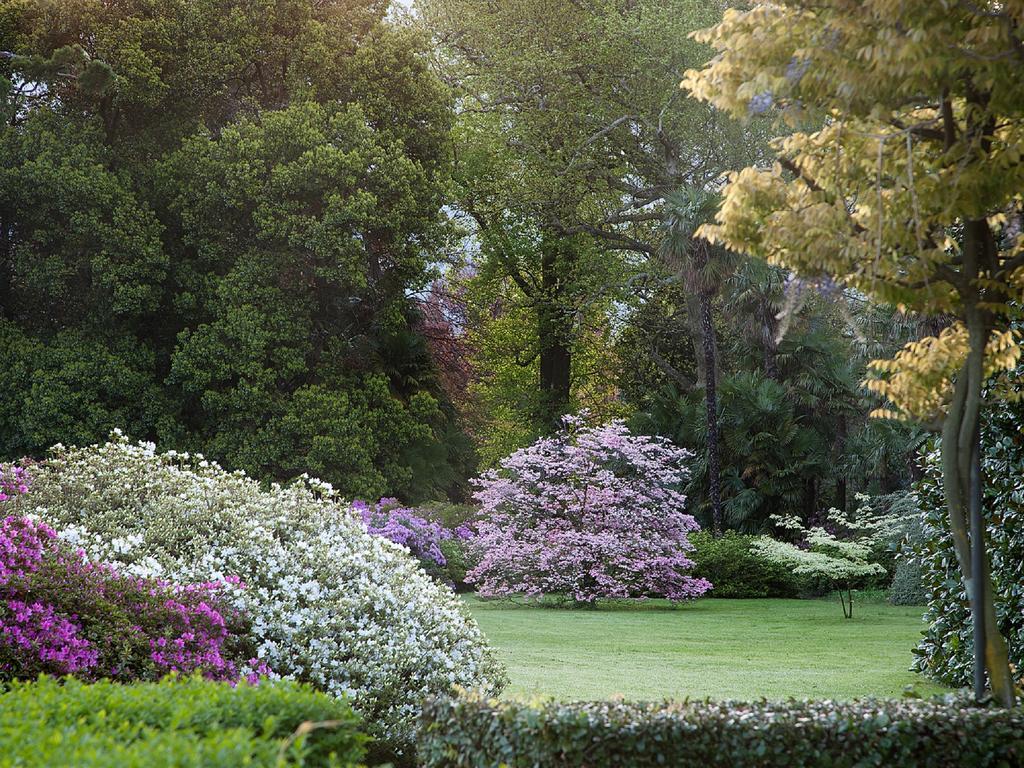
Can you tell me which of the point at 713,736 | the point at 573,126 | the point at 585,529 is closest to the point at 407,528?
the point at 585,529

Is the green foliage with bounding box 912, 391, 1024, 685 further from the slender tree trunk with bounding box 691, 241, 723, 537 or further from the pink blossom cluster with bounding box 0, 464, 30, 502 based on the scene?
the slender tree trunk with bounding box 691, 241, 723, 537

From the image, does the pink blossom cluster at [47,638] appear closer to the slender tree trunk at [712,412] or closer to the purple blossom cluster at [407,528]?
the purple blossom cluster at [407,528]

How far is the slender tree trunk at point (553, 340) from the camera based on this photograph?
2731cm

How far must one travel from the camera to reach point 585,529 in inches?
776

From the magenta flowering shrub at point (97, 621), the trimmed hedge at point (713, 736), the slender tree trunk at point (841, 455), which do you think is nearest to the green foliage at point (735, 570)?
the slender tree trunk at point (841, 455)

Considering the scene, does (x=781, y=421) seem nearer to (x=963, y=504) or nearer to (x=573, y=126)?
(x=573, y=126)

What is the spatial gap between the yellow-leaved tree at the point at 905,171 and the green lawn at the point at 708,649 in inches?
111

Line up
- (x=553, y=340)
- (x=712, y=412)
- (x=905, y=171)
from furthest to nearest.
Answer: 1. (x=553, y=340)
2. (x=712, y=412)
3. (x=905, y=171)

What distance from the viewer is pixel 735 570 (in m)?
21.0

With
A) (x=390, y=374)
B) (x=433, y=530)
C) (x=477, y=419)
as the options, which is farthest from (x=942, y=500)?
(x=477, y=419)

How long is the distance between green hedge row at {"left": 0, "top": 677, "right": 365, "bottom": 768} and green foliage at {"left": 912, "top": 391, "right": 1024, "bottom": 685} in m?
5.44

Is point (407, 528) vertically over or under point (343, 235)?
under

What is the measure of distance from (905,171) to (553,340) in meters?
21.9

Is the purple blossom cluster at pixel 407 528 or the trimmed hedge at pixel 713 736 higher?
the purple blossom cluster at pixel 407 528
